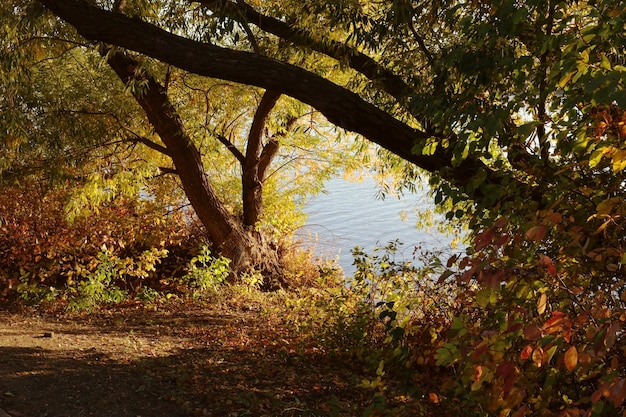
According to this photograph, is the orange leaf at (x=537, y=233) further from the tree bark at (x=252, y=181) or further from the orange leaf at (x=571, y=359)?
the tree bark at (x=252, y=181)

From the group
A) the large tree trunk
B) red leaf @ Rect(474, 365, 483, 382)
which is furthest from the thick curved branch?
red leaf @ Rect(474, 365, 483, 382)

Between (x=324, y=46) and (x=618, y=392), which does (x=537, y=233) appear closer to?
(x=618, y=392)

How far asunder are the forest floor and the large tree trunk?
2.85m

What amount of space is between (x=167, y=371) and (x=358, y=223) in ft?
39.3

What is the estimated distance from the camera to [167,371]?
223 inches

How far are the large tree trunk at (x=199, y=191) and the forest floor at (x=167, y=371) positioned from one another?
9.34 feet

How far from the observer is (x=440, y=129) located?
4.98m

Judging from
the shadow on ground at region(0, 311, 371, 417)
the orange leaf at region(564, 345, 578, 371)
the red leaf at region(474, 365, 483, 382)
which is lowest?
the shadow on ground at region(0, 311, 371, 417)

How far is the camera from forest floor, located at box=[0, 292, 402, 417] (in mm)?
4734

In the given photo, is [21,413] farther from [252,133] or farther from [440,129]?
[252,133]

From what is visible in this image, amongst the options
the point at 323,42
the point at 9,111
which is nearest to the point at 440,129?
the point at 323,42

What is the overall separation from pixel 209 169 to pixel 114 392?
885 cm

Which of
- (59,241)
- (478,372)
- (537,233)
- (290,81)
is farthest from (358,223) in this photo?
(537,233)

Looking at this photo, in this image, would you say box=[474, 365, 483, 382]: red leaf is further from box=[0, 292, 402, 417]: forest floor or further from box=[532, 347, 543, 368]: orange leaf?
box=[0, 292, 402, 417]: forest floor
